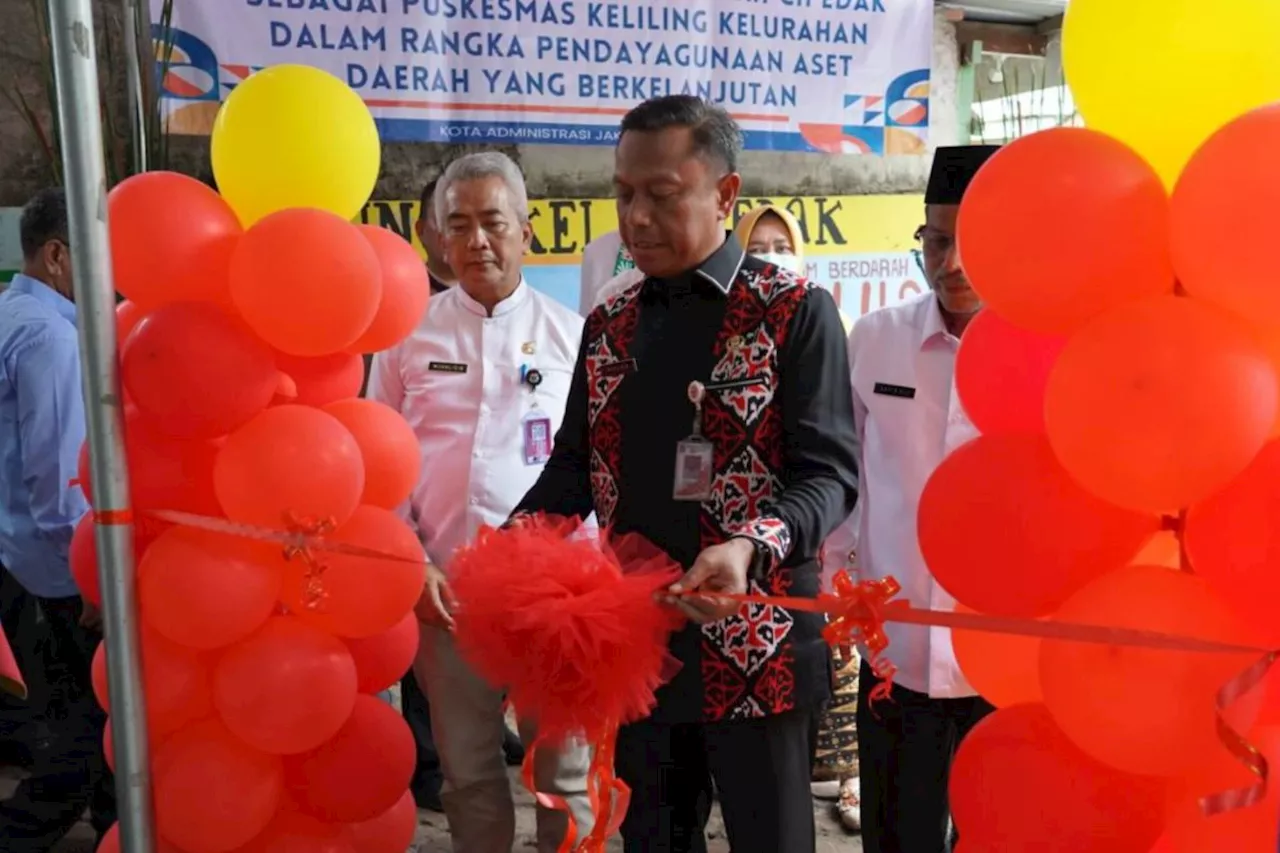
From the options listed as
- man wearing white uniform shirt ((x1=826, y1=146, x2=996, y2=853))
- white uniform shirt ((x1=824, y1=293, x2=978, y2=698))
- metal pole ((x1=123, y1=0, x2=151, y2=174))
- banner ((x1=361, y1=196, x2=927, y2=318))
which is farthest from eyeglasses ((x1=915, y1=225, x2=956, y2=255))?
banner ((x1=361, y1=196, x2=927, y2=318))

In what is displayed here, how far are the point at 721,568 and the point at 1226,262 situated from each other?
0.78m

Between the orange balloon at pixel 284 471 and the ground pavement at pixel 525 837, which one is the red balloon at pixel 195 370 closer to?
the orange balloon at pixel 284 471

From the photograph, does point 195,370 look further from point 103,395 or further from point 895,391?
point 895,391

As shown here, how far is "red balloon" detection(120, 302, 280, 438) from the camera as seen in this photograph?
5.81ft

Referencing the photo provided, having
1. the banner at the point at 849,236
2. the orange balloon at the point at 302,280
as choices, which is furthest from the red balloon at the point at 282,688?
the banner at the point at 849,236

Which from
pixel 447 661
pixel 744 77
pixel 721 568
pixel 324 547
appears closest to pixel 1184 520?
pixel 721 568

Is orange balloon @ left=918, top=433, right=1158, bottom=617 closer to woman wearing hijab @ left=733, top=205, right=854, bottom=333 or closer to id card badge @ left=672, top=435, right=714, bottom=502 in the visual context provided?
id card badge @ left=672, top=435, right=714, bottom=502

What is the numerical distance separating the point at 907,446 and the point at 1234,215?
4.05 feet

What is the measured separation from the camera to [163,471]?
1907 millimetres

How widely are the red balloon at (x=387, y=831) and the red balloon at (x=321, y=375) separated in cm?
85

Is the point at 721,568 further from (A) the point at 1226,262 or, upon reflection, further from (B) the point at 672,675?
(A) the point at 1226,262

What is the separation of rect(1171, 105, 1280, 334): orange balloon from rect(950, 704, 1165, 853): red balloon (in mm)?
550

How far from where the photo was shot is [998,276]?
1296 mm

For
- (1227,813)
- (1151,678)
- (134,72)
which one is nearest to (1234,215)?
(1151,678)
